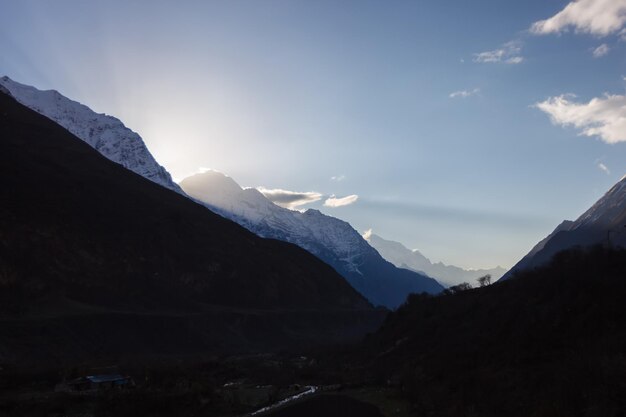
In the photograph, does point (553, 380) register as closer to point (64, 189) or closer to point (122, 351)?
point (122, 351)

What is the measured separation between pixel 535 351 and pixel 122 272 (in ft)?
278

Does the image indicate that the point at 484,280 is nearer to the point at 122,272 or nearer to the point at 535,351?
the point at 535,351

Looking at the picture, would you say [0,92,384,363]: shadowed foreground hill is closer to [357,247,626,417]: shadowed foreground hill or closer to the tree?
the tree

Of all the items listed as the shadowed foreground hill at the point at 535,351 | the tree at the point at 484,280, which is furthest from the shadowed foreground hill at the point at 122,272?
the shadowed foreground hill at the point at 535,351

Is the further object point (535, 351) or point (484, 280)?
point (484, 280)

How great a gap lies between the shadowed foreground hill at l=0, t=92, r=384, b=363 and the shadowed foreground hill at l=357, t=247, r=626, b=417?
157 feet

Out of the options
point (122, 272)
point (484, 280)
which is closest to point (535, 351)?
point (484, 280)

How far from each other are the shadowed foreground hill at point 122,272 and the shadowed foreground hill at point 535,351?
47.9 m

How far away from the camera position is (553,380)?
90.4 ft

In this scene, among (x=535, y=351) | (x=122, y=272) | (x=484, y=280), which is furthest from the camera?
(x=122, y=272)

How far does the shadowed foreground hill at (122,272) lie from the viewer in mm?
80625

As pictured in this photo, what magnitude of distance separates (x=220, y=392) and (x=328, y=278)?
118003 mm

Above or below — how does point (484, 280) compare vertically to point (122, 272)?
above

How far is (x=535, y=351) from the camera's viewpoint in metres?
33.0
